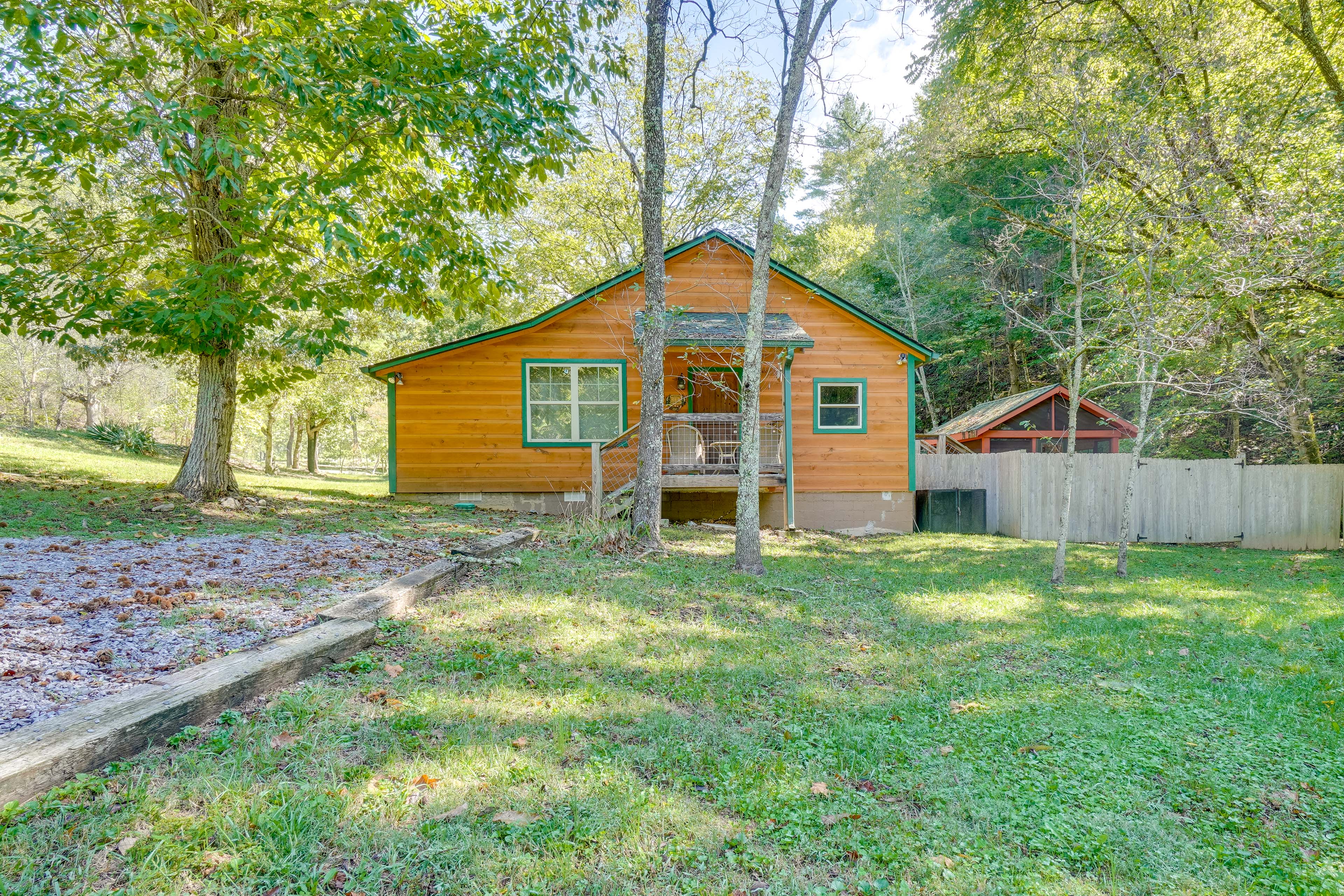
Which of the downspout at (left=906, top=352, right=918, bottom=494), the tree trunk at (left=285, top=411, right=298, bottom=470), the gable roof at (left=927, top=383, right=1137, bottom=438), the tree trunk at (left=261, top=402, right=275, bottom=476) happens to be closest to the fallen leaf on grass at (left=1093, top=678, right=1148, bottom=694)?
the downspout at (left=906, top=352, right=918, bottom=494)

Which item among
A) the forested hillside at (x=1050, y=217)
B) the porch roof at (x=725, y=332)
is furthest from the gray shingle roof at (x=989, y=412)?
the porch roof at (x=725, y=332)

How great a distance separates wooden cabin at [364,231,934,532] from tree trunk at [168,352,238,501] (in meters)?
2.90

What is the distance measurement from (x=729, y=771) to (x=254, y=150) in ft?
23.3

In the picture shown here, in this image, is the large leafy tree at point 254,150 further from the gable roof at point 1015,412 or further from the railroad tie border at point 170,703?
the gable roof at point 1015,412

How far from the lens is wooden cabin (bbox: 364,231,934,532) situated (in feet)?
41.1

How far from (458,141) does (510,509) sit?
22.1ft

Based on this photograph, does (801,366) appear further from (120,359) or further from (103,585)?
(120,359)

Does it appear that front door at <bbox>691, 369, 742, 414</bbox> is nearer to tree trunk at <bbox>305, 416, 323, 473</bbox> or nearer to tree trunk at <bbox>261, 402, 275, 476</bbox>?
tree trunk at <bbox>261, 402, 275, 476</bbox>

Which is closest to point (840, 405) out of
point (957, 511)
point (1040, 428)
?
point (957, 511)

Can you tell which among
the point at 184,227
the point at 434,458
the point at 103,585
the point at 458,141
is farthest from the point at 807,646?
the point at 184,227

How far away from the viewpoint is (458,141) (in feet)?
26.5

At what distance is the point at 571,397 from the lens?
13031 mm

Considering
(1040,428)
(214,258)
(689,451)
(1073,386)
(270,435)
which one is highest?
(214,258)

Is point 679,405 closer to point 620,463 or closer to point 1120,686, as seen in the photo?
point 620,463
